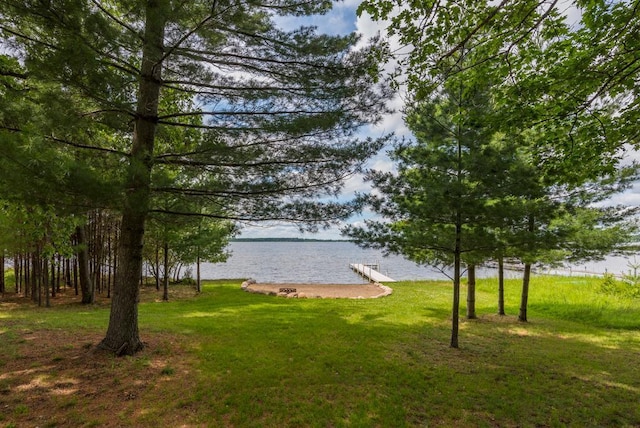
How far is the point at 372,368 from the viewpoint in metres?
5.05

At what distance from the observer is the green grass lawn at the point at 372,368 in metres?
3.68

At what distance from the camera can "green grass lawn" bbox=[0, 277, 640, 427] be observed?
3680mm

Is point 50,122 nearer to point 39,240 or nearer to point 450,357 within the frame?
point 39,240

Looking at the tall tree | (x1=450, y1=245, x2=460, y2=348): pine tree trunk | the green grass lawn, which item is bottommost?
the green grass lawn

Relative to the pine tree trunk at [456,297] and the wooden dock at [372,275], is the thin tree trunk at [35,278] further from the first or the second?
the wooden dock at [372,275]

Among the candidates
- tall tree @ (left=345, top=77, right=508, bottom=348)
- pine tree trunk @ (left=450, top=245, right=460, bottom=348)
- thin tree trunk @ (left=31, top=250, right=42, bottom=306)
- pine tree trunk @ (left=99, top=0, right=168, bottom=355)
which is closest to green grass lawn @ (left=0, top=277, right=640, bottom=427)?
pine tree trunk @ (left=450, top=245, right=460, bottom=348)

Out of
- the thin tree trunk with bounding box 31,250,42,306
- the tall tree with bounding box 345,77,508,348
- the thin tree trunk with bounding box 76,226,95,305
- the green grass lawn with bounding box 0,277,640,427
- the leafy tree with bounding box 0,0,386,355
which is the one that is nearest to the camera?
the green grass lawn with bounding box 0,277,640,427

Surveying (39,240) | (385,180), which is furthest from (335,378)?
(39,240)

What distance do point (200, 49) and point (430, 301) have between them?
35.8ft

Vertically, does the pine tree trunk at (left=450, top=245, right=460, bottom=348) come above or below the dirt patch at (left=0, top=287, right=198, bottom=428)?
above

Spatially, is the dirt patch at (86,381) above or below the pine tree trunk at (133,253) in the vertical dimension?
below

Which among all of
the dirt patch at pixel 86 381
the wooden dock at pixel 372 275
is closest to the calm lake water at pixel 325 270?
the wooden dock at pixel 372 275

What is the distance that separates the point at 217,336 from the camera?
6.50 m

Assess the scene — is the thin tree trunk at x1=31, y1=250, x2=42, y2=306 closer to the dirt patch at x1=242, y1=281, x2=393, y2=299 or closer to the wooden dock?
the dirt patch at x1=242, y1=281, x2=393, y2=299
